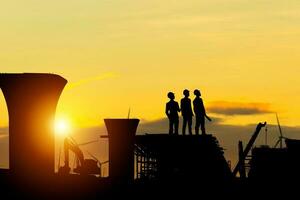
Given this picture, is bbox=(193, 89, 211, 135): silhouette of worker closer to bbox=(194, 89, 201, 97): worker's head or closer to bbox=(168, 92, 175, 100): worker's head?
bbox=(194, 89, 201, 97): worker's head


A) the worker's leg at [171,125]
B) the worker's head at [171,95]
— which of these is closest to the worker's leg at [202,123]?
the worker's leg at [171,125]

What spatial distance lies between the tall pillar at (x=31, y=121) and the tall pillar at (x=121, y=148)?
182 inches

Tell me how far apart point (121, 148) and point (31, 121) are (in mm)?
5414

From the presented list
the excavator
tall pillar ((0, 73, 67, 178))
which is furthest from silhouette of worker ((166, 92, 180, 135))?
tall pillar ((0, 73, 67, 178))

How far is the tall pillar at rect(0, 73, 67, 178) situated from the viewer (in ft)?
40.4

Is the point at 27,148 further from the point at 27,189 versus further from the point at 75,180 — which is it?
the point at 75,180

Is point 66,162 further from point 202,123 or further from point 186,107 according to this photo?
point 202,123

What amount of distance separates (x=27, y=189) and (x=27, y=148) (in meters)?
0.81

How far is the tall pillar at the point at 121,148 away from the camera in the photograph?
17.3 m

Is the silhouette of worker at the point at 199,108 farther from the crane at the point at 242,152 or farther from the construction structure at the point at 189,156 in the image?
the crane at the point at 242,152

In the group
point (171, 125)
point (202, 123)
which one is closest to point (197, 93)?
point (202, 123)

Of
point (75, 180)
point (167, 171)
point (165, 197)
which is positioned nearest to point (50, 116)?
point (75, 180)

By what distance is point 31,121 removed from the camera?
12.5 metres

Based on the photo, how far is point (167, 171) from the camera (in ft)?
94.5
